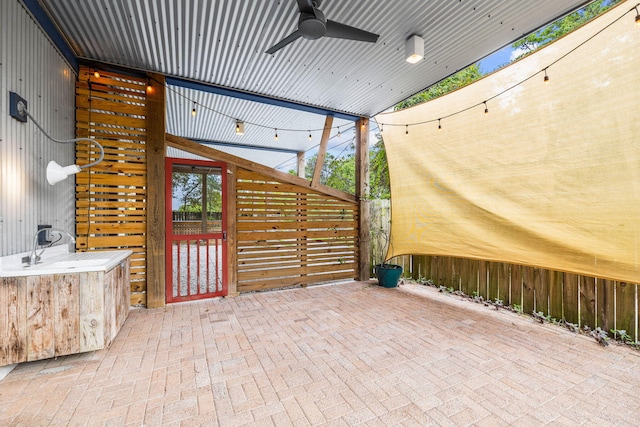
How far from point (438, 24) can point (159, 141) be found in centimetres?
377

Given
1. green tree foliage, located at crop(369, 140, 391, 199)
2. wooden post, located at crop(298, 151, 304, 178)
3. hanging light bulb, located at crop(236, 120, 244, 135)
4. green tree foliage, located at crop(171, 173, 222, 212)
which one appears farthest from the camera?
wooden post, located at crop(298, 151, 304, 178)

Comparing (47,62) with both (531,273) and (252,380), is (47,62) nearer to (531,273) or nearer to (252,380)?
(252,380)

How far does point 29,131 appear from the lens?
2.54m

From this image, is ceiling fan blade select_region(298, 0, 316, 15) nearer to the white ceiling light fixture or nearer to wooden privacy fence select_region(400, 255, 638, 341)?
the white ceiling light fixture

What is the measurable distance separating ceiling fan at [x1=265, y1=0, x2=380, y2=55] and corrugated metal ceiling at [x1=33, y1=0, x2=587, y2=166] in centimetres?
34

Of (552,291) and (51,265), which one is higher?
(51,265)

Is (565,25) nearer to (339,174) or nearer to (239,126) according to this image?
(339,174)

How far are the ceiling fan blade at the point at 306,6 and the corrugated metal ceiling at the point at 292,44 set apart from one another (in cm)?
48

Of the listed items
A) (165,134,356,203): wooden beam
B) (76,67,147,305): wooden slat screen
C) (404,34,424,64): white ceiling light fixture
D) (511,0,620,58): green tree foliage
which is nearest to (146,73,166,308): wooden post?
(76,67,147,305): wooden slat screen

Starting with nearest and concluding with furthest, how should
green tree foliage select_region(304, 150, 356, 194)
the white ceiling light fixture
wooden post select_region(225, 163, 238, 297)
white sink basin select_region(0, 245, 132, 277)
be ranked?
white sink basin select_region(0, 245, 132, 277) < the white ceiling light fixture < wooden post select_region(225, 163, 238, 297) < green tree foliage select_region(304, 150, 356, 194)

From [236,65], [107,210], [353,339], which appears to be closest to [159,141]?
[107,210]

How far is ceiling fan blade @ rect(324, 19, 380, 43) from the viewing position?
2539mm

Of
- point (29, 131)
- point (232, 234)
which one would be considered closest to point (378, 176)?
point (232, 234)

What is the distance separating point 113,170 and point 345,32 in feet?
11.0
